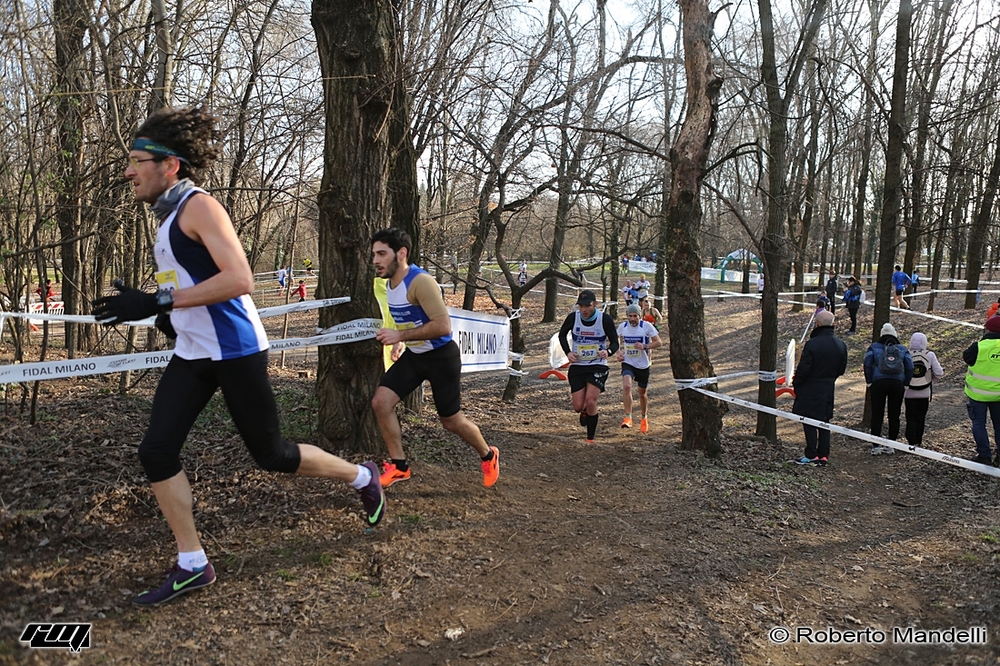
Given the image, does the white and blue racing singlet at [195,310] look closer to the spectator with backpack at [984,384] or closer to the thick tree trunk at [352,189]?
the thick tree trunk at [352,189]

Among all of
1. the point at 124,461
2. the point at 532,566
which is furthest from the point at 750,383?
the point at 124,461

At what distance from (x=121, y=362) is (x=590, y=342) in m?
5.43

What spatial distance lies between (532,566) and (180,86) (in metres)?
8.57

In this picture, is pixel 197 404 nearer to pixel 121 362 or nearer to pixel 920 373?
pixel 121 362

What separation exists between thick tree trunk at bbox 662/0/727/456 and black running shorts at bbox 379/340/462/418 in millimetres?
3059

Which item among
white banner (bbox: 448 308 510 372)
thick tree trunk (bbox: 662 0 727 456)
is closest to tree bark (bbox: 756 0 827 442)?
thick tree trunk (bbox: 662 0 727 456)

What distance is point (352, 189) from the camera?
16.5ft

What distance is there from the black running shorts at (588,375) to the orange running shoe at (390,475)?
3.94 meters

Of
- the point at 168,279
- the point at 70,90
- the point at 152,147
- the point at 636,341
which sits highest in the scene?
the point at 70,90

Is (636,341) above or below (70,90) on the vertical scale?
below

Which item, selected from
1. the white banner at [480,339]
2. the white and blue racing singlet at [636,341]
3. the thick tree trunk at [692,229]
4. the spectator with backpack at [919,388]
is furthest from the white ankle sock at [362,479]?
the spectator with backpack at [919,388]

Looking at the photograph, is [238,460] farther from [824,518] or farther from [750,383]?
[750,383]

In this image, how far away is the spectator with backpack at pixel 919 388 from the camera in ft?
28.2

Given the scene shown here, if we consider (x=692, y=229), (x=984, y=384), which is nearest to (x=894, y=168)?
(x=984, y=384)
